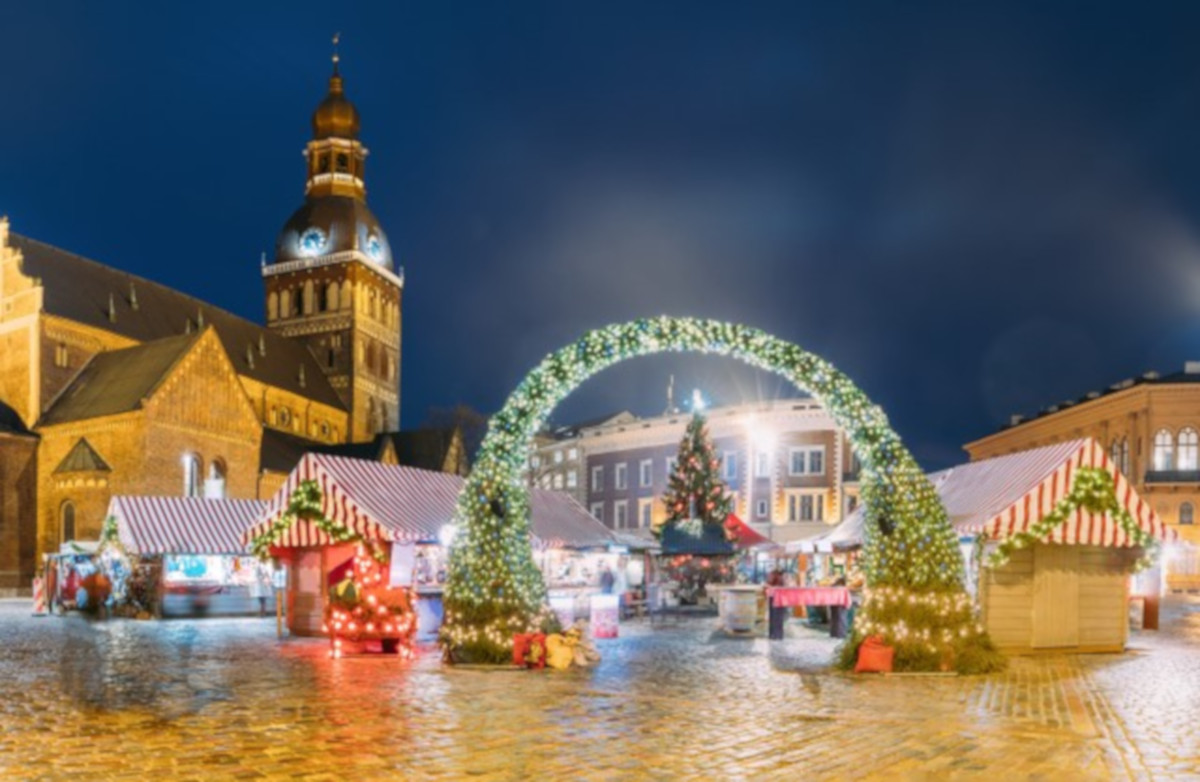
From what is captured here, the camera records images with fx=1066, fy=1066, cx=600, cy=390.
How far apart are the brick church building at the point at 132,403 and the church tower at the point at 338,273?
1.52ft

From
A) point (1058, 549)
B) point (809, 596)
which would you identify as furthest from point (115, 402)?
point (1058, 549)

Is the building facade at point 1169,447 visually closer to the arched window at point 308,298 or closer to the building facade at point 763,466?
the building facade at point 763,466

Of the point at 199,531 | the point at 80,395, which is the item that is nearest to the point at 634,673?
the point at 199,531

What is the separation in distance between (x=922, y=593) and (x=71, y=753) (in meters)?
10.9

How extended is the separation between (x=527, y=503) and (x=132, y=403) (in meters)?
33.1

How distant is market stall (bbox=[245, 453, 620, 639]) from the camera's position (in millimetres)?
21359

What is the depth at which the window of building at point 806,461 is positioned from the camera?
6088 cm

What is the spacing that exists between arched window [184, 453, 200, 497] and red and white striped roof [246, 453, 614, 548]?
2357 centimetres

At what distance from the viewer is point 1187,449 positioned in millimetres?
61312

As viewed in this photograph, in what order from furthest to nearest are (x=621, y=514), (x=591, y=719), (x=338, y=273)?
1. (x=338, y=273)
2. (x=621, y=514)
3. (x=591, y=719)

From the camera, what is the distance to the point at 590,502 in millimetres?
72375

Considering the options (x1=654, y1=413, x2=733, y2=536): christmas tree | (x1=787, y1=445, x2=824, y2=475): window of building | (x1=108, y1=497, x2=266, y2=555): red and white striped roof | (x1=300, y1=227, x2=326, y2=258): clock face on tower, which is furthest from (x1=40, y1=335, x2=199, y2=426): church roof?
(x1=787, y1=445, x2=824, y2=475): window of building

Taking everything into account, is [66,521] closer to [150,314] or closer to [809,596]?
[150,314]

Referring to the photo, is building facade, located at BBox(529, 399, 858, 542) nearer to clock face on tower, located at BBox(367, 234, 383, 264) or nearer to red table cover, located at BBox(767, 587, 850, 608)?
clock face on tower, located at BBox(367, 234, 383, 264)
